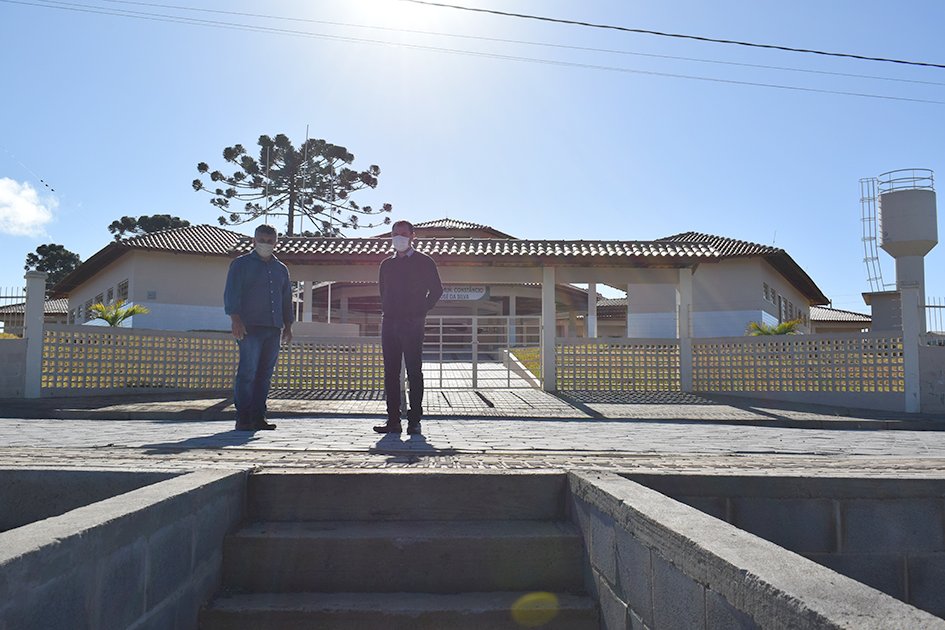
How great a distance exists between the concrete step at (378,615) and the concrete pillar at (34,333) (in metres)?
9.07

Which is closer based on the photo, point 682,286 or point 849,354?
point 849,354

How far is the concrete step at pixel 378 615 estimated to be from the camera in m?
2.29

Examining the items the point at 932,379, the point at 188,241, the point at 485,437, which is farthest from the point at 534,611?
the point at 188,241

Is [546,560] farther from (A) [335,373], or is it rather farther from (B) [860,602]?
(A) [335,373]

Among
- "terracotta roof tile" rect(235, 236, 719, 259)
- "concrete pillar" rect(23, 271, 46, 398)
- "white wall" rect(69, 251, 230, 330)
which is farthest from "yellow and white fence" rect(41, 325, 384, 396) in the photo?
"white wall" rect(69, 251, 230, 330)

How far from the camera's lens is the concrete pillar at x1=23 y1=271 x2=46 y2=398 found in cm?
955

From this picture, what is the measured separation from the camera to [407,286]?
5.16 metres

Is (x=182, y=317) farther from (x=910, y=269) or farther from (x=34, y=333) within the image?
(x=910, y=269)

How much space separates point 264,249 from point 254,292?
0.43 meters

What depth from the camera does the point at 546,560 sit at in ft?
8.44

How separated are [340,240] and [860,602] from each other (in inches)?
591

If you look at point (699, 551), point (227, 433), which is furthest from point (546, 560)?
point (227, 433)

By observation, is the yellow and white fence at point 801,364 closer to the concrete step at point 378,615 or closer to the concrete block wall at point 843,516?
the concrete block wall at point 843,516

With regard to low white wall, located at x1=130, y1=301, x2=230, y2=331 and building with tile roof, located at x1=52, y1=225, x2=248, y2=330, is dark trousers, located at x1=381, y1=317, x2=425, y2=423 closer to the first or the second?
building with tile roof, located at x1=52, y1=225, x2=248, y2=330
